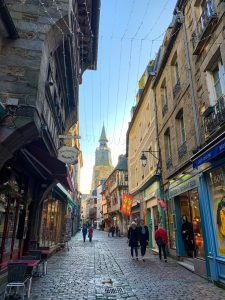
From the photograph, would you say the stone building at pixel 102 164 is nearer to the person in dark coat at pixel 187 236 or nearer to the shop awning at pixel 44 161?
the person in dark coat at pixel 187 236

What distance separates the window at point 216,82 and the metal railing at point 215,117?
0.72ft

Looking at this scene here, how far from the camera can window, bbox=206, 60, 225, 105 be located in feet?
24.6

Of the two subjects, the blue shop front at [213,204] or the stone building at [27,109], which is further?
the blue shop front at [213,204]

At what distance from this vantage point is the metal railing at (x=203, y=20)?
7.95 meters

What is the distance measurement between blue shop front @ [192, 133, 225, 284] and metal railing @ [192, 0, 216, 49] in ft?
13.7

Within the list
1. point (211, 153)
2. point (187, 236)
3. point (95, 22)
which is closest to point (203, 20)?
point (211, 153)

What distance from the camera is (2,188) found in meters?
6.44

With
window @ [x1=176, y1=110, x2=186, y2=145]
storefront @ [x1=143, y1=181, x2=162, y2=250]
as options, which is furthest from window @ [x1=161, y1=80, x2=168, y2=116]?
storefront @ [x1=143, y1=181, x2=162, y2=250]

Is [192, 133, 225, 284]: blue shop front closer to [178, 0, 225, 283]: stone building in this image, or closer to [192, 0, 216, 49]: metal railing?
[178, 0, 225, 283]: stone building

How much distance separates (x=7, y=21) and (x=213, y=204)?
7.54 m

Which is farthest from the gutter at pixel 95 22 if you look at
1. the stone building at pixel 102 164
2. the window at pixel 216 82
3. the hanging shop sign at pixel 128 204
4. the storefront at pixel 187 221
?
the stone building at pixel 102 164

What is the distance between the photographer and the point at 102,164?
107 meters

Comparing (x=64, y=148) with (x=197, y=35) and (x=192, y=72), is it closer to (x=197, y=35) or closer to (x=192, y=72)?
(x=192, y=72)

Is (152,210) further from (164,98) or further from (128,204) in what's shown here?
(164,98)
